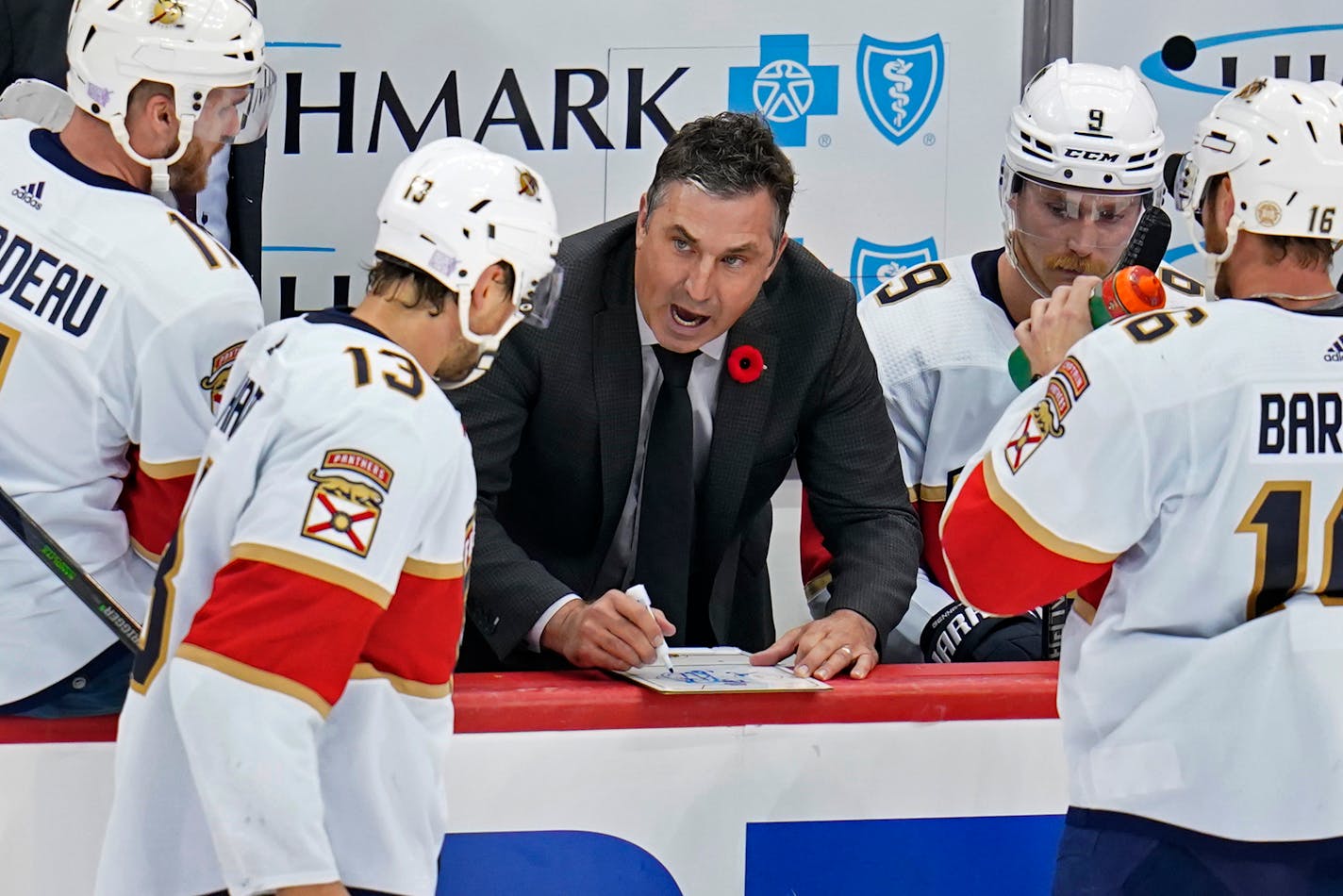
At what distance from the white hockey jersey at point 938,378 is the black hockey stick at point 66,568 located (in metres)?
1.25

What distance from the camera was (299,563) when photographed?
4.78ft

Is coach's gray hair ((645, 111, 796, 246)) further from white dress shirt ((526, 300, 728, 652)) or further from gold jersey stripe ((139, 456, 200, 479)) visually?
gold jersey stripe ((139, 456, 200, 479))

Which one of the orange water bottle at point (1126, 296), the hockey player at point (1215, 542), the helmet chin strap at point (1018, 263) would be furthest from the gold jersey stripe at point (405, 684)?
the helmet chin strap at point (1018, 263)

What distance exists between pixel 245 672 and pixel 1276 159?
119 centimetres

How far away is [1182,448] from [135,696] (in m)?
1.07

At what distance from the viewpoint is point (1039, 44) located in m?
3.62

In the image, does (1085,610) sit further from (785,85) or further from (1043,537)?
(785,85)

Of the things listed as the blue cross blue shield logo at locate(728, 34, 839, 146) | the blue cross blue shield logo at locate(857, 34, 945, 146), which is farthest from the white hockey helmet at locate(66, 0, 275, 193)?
the blue cross blue shield logo at locate(857, 34, 945, 146)

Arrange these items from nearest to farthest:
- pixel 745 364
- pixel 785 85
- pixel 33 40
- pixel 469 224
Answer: pixel 469 224 < pixel 745 364 < pixel 33 40 < pixel 785 85

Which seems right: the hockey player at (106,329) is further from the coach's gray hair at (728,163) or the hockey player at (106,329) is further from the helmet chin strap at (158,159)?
the coach's gray hair at (728,163)

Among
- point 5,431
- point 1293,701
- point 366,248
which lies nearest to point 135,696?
point 5,431

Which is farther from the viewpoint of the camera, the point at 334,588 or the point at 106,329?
the point at 106,329

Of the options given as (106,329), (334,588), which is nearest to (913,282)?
(106,329)

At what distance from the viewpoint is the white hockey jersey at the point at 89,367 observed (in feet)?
6.34
